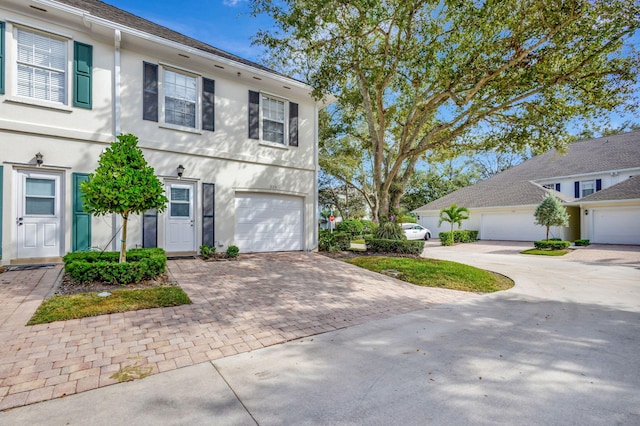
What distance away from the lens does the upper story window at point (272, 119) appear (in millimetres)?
10328

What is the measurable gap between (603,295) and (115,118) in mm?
11826

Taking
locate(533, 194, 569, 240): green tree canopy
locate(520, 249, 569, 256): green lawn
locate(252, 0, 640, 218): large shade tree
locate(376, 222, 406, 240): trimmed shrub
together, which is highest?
locate(252, 0, 640, 218): large shade tree

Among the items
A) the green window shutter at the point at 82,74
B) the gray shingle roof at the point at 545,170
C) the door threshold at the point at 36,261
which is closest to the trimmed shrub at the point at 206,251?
the door threshold at the point at 36,261

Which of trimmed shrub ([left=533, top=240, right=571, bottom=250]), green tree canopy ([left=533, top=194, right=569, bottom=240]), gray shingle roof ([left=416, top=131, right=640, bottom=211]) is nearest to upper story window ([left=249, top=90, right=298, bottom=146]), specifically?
trimmed shrub ([left=533, top=240, right=571, bottom=250])

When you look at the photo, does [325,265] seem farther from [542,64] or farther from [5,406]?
[542,64]

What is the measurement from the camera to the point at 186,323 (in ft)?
14.0

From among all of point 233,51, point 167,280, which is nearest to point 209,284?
point 167,280

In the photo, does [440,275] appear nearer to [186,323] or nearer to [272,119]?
[186,323]

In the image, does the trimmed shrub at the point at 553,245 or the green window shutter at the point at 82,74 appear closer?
the green window shutter at the point at 82,74

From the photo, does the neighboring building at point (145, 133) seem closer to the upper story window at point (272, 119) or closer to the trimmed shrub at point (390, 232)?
the upper story window at point (272, 119)

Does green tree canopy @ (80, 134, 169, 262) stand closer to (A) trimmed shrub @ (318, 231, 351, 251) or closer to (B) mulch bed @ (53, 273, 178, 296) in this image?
(B) mulch bed @ (53, 273, 178, 296)

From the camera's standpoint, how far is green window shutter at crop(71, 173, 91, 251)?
7.51 meters

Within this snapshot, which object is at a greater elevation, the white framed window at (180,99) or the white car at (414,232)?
A: the white framed window at (180,99)

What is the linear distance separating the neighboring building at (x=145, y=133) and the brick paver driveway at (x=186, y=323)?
1.57 meters
